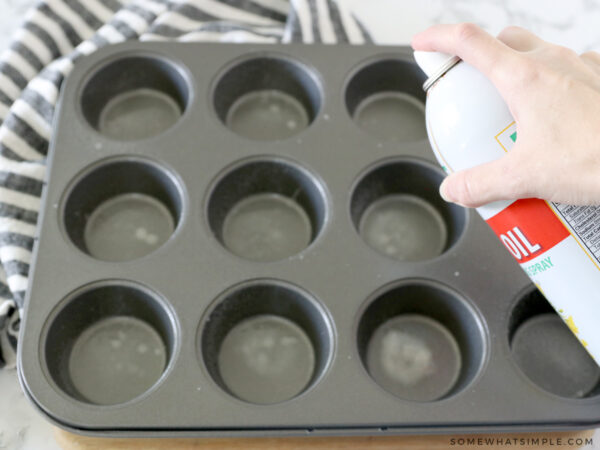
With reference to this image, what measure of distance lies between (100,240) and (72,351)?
0.54ft

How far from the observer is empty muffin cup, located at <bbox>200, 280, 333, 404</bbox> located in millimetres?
938

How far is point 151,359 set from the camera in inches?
38.6

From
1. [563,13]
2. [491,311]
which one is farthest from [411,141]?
[563,13]

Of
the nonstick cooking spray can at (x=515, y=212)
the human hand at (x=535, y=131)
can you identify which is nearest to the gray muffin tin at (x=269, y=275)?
the nonstick cooking spray can at (x=515, y=212)

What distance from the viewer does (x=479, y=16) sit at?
1.33 meters

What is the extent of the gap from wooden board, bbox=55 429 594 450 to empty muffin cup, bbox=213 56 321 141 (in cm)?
46

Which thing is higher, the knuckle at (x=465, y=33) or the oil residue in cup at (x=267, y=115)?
the knuckle at (x=465, y=33)

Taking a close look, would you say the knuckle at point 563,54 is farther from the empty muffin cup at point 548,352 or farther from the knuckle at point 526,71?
the empty muffin cup at point 548,352

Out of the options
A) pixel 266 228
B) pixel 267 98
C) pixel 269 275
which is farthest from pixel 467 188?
pixel 267 98

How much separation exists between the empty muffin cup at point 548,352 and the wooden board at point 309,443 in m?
0.08

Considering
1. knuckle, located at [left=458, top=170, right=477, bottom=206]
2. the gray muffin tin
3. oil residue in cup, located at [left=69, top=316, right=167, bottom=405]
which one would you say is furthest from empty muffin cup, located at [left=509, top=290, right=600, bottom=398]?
oil residue in cup, located at [left=69, top=316, right=167, bottom=405]

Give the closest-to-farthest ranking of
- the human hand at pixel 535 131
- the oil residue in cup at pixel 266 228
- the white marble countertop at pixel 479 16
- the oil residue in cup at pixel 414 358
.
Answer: the human hand at pixel 535 131 < the oil residue in cup at pixel 414 358 < the oil residue in cup at pixel 266 228 < the white marble countertop at pixel 479 16

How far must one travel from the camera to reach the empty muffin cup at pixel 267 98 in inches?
44.1

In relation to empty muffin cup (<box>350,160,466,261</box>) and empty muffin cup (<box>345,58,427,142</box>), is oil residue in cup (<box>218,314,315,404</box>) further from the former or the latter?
empty muffin cup (<box>345,58,427,142</box>)
